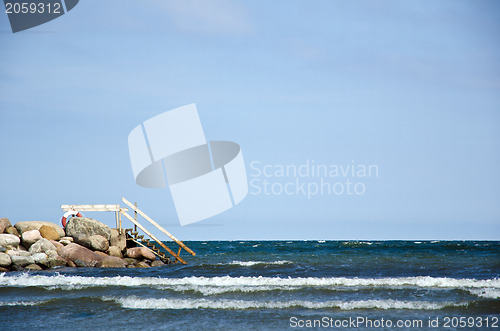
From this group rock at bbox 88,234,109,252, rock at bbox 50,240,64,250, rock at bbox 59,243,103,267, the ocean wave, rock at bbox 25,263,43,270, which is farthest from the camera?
rock at bbox 88,234,109,252

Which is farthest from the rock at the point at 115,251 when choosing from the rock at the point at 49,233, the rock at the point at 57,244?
the rock at the point at 49,233

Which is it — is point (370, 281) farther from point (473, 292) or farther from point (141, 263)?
point (141, 263)

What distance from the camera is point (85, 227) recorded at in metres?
23.7

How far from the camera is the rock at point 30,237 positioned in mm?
21906

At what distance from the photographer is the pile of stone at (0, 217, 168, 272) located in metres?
20.8

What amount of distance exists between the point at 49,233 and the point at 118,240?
11.1ft

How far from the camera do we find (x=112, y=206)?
81.9 ft

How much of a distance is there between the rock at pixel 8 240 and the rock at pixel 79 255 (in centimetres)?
196

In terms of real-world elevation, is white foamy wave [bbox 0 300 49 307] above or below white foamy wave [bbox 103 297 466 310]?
above

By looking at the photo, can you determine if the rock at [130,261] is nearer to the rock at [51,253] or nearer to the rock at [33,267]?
the rock at [51,253]

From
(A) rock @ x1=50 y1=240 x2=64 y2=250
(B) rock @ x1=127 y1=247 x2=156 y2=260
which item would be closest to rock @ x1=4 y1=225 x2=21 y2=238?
(A) rock @ x1=50 y1=240 x2=64 y2=250

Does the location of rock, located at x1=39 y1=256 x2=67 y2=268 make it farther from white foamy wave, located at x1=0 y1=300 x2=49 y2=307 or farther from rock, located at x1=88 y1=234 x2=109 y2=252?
white foamy wave, located at x1=0 y1=300 x2=49 y2=307

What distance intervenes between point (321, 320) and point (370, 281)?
20.9 ft

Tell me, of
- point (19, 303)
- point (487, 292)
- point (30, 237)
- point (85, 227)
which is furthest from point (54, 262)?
point (487, 292)
